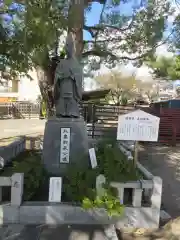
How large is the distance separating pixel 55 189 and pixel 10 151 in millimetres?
2587

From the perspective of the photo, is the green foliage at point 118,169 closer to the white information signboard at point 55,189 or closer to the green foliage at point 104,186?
the green foliage at point 104,186

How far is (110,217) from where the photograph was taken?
3.49 meters

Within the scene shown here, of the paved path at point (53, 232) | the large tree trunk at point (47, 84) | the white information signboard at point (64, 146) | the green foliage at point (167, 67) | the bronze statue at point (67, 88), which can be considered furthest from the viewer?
the green foliage at point (167, 67)

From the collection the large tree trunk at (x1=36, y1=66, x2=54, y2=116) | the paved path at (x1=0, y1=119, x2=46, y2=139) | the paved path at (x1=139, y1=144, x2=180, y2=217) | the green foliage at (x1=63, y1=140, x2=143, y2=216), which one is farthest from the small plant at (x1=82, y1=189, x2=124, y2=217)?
the paved path at (x1=0, y1=119, x2=46, y2=139)

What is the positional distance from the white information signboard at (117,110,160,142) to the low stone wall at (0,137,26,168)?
7.77 feet

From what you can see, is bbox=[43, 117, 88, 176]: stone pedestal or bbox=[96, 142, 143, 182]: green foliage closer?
bbox=[96, 142, 143, 182]: green foliage

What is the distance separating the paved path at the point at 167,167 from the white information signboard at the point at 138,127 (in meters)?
1.32

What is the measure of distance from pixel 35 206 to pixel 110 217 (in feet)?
3.29

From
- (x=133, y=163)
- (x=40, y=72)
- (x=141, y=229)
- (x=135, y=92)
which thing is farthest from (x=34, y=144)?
(x=135, y=92)

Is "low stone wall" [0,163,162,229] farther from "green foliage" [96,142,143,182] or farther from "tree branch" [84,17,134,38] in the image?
"tree branch" [84,17,134,38]

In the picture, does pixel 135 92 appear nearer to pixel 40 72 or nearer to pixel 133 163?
pixel 40 72

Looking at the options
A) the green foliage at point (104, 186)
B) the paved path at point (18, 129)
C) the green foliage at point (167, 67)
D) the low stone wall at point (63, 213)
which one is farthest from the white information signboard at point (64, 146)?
the green foliage at point (167, 67)

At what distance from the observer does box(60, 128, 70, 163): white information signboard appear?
4555mm

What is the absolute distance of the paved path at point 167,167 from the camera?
460 cm
